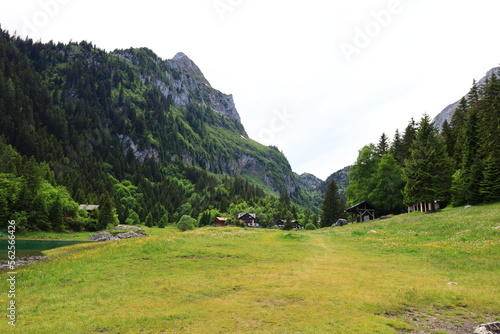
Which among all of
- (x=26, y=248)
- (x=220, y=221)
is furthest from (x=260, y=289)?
(x=220, y=221)

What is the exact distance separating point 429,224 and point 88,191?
150168 mm

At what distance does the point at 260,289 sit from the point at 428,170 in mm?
50108

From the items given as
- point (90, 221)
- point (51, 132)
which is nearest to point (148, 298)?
point (90, 221)

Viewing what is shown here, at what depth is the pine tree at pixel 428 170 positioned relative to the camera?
51719mm

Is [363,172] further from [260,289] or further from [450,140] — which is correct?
[260,289]

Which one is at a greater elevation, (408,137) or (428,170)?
(408,137)

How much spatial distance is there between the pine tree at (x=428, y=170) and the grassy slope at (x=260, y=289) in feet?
83.0

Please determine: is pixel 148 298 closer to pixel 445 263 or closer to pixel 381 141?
pixel 445 263

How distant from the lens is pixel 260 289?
1541 cm

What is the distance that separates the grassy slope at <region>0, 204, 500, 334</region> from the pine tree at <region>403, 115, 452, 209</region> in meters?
25.3

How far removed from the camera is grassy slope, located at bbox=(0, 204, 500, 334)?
10.8 m

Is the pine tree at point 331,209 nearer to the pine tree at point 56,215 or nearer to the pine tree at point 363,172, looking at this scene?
the pine tree at point 363,172

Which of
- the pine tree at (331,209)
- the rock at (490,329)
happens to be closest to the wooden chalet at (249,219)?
the pine tree at (331,209)

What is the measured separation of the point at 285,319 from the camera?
11070mm
